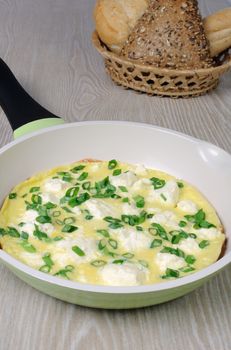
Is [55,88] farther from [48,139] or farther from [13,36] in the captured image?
[48,139]

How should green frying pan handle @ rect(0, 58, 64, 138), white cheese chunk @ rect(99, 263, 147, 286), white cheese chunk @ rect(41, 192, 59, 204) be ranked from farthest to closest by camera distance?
green frying pan handle @ rect(0, 58, 64, 138) < white cheese chunk @ rect(41, 192, 59, 204) < white cheese chunk @ rect(99, 263, 147, 286)

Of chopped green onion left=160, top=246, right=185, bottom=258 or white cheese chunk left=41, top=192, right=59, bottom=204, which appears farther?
white cheese chunk left=41, top=192, right=59, bottom=204

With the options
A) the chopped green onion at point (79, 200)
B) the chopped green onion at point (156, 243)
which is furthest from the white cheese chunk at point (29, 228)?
the chopped green onion at point (156, 243)

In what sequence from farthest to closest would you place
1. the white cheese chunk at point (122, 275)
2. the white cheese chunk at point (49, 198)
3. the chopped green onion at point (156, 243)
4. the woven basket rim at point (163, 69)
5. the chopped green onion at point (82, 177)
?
1. the woven basket rim at point (163, 69)
2. the chopped green onion at point (82, 177)
3. the white cheese chunk at point (49, 198)
4. the chopped green onion at point (156, 243)
5. the white cheese chunk at point (122, 275)

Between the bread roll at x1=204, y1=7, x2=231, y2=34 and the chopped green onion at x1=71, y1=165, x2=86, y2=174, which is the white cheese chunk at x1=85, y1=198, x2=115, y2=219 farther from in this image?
the bread roll at x1=204, y1=7, x2=231, y2=34

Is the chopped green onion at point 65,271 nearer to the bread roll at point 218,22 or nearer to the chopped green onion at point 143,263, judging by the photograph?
the chopped green onion at point 143,263

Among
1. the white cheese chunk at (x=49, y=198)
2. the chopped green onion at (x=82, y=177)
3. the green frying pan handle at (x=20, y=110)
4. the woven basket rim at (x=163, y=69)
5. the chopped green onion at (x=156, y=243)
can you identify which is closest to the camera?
the chopped green onion at (x=156, y=243)

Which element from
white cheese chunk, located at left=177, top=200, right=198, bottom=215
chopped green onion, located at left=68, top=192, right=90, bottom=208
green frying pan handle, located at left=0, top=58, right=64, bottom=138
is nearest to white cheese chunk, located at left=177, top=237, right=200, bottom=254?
white cheese chunk, located at left=177, top=200, right=198, bottom=215
